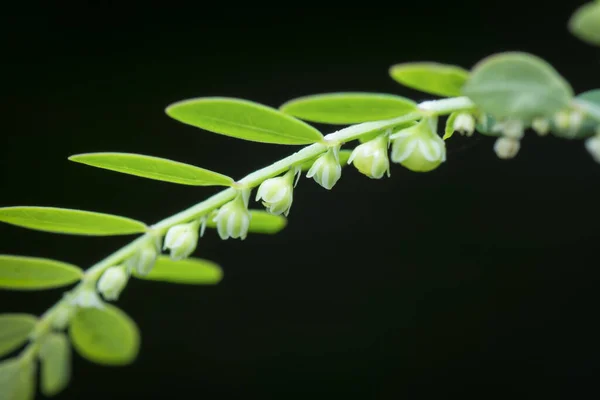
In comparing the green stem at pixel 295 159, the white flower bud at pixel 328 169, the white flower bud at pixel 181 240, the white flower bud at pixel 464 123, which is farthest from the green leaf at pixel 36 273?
the white flower bud at pixel 464 123

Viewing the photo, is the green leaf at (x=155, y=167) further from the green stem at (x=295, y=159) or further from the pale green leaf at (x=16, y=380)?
the pale green leaf at (x=16, y=380)

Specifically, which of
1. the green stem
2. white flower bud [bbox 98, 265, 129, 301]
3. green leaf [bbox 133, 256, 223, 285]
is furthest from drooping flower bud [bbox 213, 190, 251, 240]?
green leaf [bbox 133, 256, 223, 285]

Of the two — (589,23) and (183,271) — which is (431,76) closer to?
(589,23)

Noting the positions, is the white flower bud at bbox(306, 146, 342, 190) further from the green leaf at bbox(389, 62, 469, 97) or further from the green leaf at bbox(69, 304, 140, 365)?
the green leaf at bbox(69, 304, 140, 365)

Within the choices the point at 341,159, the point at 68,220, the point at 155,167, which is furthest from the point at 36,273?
the point at 341,159

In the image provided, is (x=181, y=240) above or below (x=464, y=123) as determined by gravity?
below

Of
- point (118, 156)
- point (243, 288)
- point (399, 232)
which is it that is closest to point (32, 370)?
point (118, 156)

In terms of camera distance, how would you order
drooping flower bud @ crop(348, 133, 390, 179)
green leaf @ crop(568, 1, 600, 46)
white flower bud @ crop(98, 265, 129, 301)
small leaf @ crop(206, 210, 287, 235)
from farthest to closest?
1. small leaf @ crop(206, 210, 287, 235)
2. white flower bud @ crop(98, 265, 129, 301)
3. drooping flower bud @ crop(348, 133, 390, 179)
4. green leaf @ crop(568, 1, 600, 46)
